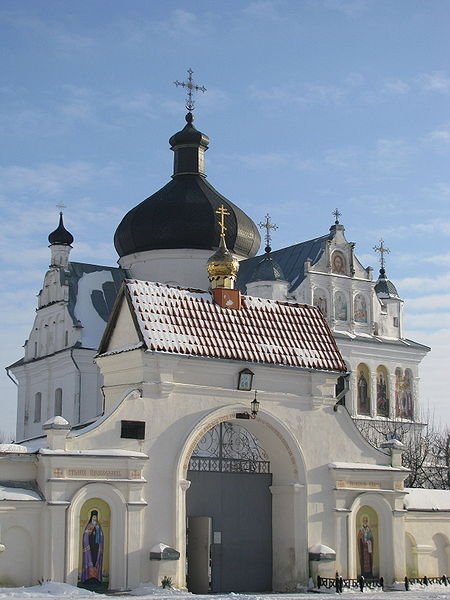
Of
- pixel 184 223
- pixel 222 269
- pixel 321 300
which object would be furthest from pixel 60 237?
pixel 222 269

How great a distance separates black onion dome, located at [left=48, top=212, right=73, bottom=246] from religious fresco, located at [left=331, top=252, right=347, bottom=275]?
1146cm

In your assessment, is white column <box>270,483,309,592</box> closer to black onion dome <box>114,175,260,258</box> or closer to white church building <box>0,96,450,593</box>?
white church building <box>0,96,450,593</box>

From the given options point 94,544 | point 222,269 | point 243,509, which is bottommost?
point 94,544

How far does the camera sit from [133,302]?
Answer: 78.0ft

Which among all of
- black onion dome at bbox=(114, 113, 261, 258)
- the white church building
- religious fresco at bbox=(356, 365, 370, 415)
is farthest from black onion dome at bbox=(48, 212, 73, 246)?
the white church building

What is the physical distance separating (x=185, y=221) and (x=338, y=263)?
6.81 m

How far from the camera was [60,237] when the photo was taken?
162 ft

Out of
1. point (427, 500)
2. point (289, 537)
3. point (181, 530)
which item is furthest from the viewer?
point (427, 500)

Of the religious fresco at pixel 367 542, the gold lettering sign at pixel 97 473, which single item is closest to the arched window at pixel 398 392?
the religious fresco at pixel 367 542

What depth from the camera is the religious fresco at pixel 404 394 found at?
49.3 meters

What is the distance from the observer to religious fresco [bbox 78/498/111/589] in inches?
861

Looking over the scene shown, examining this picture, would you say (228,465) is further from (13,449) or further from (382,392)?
(382,392)

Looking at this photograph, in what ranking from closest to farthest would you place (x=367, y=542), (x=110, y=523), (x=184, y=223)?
(x=110, y=523) < (x=367, y=542) < (x=184, y=223)

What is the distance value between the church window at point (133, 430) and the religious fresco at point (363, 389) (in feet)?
85.4
